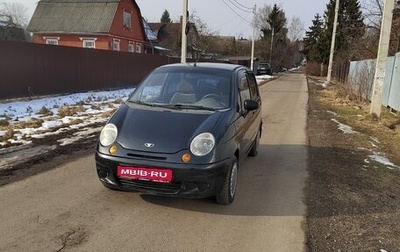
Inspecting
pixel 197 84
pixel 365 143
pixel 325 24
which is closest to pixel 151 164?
pixel 197 84

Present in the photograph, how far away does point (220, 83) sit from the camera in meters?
5.42

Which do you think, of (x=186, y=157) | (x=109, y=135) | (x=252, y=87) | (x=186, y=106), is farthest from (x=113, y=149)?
(x=252, y=87)

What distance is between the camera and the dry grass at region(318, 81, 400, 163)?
344 inches

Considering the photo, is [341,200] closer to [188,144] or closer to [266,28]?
[188,144]

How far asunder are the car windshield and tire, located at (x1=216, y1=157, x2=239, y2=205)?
84 centimetres

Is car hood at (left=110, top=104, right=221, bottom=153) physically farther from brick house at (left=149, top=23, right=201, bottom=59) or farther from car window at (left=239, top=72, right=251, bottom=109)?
brick house at (left=149, top=23, right=201, bottom=59)

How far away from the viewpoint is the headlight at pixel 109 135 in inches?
173

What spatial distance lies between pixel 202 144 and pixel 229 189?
76 cm

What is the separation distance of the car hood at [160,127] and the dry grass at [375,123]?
15.9ft

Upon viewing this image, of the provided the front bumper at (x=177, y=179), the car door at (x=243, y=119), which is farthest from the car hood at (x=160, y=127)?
Result: the car door at (x=243, y=119)

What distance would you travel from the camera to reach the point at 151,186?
421 centimetres

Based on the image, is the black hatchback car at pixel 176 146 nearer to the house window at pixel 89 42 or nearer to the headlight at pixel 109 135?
the headlight at pixel 109 135

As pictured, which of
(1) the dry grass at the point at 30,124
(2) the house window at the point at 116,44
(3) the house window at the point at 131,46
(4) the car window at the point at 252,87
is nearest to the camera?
(4) the car window at the point at 252,87

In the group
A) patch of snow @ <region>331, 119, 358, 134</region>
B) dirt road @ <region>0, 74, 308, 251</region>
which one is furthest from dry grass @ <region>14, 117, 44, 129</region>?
patch of snow @ <region>331, 119, 358, 134</region>
